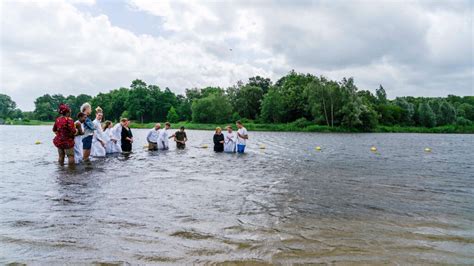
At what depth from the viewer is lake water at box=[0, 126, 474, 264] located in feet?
16.9

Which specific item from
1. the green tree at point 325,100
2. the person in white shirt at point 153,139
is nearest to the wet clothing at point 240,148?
the person in white shirt at point 153,139

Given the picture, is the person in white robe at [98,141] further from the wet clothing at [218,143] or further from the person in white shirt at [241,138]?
the person in white shirt at [241,138]

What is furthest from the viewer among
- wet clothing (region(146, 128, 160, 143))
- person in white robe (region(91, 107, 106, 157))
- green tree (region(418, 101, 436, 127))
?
green tree (region(418, 101, 436, 127))

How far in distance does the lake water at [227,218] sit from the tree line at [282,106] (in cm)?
6652

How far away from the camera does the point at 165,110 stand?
130 metres

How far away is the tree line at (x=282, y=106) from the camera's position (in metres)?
77.8

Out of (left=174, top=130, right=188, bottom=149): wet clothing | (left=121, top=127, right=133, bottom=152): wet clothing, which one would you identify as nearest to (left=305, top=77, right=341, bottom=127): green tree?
(left=174, top=130, right=188, bottom=149): wet clothing

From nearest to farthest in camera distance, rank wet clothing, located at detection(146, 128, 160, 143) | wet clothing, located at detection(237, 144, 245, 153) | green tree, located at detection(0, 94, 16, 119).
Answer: wet clothing, located at detection(146, 128, 160, 143), wet clothing, located at detection(237, 144, 245, 153), green tree, located at detection(0, 94, 16, 119)

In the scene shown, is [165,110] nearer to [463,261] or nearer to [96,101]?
[96,101]

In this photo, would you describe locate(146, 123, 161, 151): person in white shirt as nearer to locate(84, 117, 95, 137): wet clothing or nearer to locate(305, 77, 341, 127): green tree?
locate(84, 117, 95, 137): wet clothing

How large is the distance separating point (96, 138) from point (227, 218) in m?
11.6

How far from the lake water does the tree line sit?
6652 centimetres

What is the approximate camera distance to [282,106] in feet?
297

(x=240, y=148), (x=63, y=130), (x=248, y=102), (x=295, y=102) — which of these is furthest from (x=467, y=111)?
(x=63, y=130)
